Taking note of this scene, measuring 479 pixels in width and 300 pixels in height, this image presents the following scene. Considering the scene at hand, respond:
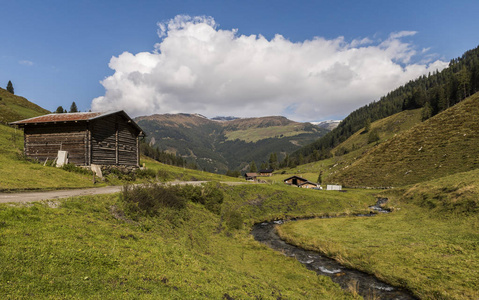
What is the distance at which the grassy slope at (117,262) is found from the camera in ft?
25.7

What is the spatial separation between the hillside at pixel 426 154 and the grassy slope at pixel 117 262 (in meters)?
71.8

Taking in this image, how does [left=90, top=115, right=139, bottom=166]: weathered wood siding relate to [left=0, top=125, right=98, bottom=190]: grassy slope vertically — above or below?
above

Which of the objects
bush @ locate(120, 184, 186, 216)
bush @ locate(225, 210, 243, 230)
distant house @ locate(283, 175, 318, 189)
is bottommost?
distant house @ locate(283, 175, 318, 189)

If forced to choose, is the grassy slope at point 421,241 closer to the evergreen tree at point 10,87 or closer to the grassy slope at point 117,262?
the grassy slope at point 117,262

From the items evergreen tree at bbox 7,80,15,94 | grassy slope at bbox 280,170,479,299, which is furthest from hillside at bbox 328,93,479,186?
evergreen tree at bbox 7,80,15,94

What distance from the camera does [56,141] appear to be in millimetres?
35531

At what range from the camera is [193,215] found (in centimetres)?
2678

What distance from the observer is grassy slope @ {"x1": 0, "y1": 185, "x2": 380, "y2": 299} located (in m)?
7.82

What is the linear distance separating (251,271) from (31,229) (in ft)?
45.1

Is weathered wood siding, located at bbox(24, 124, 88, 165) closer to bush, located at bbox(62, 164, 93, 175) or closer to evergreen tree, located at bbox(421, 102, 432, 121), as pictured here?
bush, located at bbox(62, 164, 93, 175)

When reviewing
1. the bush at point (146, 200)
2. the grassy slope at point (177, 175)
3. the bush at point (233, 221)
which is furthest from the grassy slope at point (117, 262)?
the grassy slope at point (177, 175)

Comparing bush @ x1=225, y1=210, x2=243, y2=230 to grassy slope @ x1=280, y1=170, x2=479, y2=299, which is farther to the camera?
bush @ x1=225, y1=210, x2=243, y2=230

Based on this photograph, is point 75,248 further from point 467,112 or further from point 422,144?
point 467,112

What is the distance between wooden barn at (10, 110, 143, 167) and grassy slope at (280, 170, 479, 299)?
103 feet
